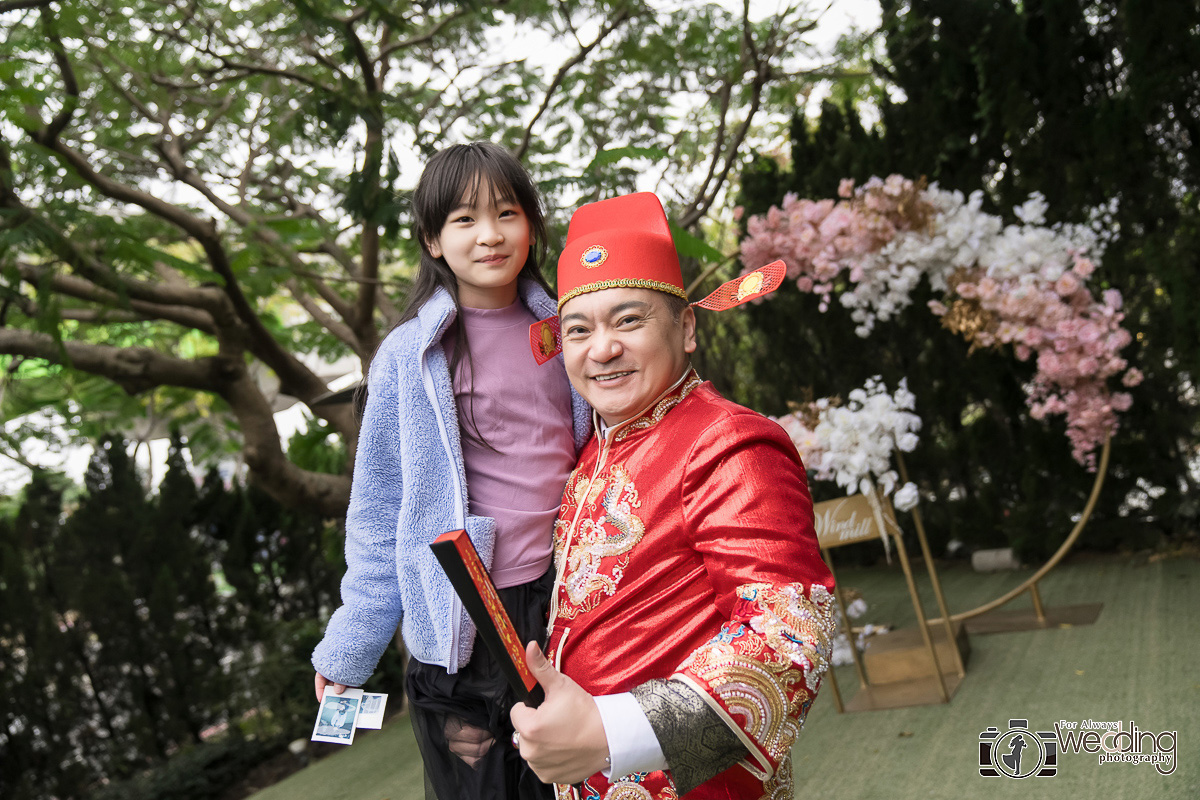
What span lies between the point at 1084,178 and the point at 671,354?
464 centimetres

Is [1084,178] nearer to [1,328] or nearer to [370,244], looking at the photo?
[370,244]

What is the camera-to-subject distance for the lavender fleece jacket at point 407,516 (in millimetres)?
1409

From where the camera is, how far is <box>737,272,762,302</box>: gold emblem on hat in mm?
1418

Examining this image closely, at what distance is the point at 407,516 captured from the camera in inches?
55.9

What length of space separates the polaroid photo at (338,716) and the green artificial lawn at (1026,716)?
1.96 meters

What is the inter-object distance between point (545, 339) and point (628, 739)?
74cm

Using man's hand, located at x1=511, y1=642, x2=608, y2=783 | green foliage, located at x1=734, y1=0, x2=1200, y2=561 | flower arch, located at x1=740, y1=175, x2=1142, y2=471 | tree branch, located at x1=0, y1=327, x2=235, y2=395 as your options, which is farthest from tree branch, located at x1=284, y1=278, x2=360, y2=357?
man's hand, located at x1=511, y1=642, x2=608, y2=783

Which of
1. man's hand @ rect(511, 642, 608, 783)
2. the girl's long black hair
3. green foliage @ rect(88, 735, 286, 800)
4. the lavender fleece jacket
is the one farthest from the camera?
green foliage @ rect(88, 735, 286, 800)

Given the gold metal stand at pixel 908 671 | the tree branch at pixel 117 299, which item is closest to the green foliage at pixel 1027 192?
the gold metal stand at pixel 908 671

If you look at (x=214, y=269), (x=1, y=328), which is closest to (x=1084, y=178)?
(x=214, y=269)

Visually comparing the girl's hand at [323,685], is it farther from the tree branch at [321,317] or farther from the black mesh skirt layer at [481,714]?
the tree branch at [321,317]

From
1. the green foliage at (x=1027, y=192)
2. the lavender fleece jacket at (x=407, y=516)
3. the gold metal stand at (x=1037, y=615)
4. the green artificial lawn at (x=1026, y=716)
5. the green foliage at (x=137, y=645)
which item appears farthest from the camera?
the green foliage at (x=1027, y=192)

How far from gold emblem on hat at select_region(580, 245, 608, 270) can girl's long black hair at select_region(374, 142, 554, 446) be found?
0.81ft

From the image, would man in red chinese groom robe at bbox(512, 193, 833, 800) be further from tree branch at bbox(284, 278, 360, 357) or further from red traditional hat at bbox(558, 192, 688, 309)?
tree branch at bbox(284, 278, 360, 357)
